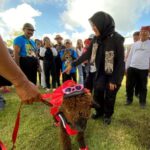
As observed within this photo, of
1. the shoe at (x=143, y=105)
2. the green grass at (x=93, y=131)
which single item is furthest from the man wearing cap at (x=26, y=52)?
the shoe at (x=143, y=105)

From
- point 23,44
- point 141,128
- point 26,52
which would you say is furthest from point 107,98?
point 23,44

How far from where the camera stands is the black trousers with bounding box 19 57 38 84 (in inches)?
239

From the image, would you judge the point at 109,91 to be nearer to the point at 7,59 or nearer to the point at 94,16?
the point at 94,16

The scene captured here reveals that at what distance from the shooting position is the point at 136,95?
776 centimetres

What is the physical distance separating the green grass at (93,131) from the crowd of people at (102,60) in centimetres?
39

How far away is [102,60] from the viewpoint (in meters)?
4.88

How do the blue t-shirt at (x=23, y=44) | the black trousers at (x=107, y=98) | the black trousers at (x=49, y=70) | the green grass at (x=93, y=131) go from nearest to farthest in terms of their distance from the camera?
the green grass at (x=93, y=131) → the black trousers at (x=107, y=98) → the blue t-shirt at (x=23, y=44) → the black trousers at (x=49, y=70)

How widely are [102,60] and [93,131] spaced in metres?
1.35

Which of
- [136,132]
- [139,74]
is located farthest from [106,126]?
[139,74]

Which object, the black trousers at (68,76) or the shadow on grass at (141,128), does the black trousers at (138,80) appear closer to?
the shadow on grass at (141,128)

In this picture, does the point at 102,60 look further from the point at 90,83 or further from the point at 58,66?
the point at 58,66

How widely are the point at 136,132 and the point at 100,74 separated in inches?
50.3

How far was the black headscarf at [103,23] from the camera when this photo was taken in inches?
184

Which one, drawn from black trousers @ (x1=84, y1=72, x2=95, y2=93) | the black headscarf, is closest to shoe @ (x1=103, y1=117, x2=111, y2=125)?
black trousers @ (x1=84, y1=72, x2=95, y2=93)
